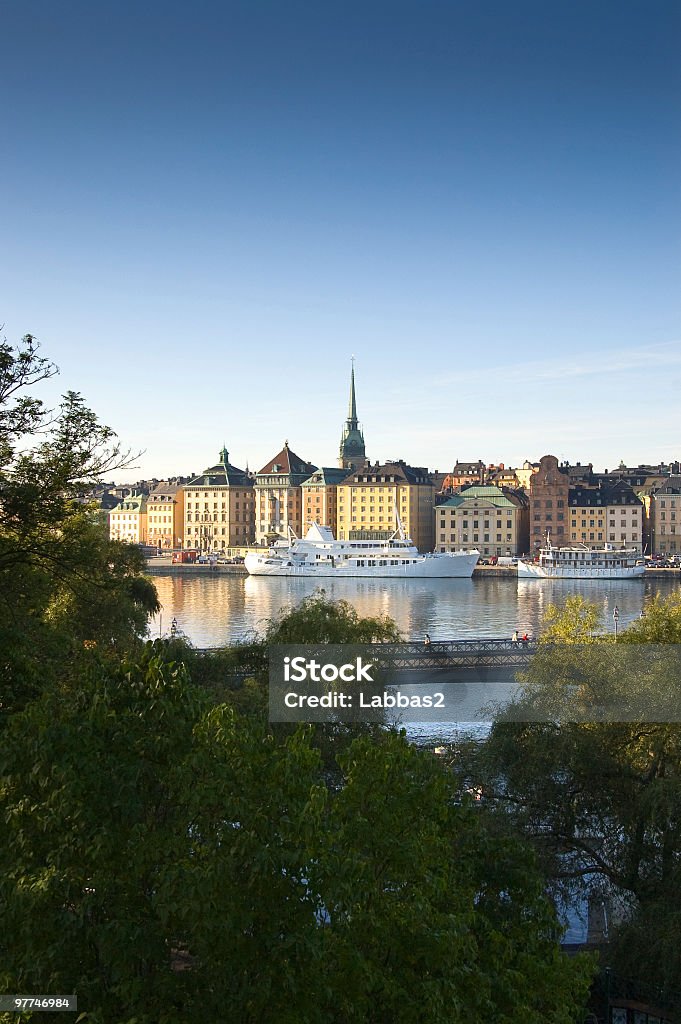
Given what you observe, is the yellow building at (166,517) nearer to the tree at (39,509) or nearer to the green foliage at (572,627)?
the green foliage at (572,627)

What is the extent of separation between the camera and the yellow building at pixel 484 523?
222 ft

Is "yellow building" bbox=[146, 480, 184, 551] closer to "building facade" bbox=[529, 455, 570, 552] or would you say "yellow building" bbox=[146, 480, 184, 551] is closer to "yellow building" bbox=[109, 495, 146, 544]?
"yellow building" bbox=[109, 495, 146, 544]

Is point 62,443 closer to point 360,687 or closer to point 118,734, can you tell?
point 118,734

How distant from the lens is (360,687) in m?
11.6

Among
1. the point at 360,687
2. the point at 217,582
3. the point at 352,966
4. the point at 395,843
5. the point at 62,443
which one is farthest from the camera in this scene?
the point at 217,582

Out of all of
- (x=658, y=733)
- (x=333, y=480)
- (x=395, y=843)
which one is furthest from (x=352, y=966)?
(x=333, y=480)

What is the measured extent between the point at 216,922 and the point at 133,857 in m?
0.41

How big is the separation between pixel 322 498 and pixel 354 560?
17.4 meters

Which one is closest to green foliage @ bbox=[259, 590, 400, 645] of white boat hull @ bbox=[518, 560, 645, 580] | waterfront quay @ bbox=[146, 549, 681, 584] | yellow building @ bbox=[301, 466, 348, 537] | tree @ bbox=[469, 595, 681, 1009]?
tree @ bbox=[469, 595, 681, 1009]

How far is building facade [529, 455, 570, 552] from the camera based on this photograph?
65438 mm

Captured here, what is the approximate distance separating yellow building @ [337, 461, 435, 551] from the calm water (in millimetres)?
13803

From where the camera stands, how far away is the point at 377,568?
55750 millimetres

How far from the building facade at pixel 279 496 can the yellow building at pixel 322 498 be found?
912mm

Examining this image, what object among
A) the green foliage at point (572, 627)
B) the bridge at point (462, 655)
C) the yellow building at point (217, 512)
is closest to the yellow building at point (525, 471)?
the yellow building at point (217, 512)
